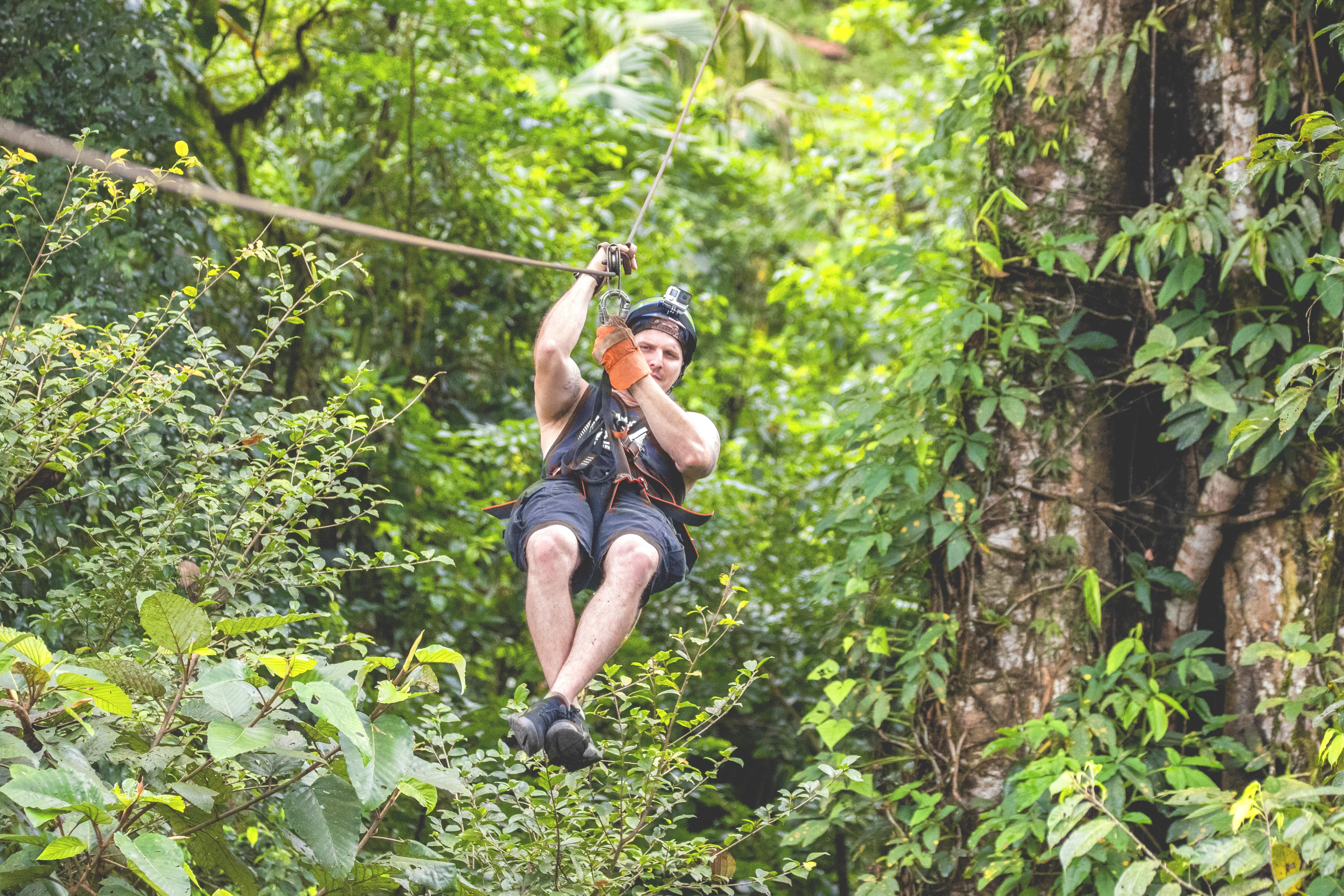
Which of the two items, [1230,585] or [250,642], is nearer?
[250,642]

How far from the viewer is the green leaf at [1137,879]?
3.42 metres

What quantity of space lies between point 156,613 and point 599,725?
4.25 m

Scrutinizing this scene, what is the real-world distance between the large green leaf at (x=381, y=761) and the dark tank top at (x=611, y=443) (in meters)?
1.25

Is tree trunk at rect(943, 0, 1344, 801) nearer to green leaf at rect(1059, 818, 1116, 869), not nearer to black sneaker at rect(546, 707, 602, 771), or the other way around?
green leaf at rect(1059, 818, 1116, 869)

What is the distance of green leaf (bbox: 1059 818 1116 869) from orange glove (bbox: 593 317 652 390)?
1927 mm

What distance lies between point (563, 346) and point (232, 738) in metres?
1.48

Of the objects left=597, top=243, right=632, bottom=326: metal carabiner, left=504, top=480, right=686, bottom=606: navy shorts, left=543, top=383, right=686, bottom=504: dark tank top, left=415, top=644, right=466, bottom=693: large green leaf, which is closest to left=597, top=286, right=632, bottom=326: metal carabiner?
left=597, top=243, right=632, bottom=326: metal carabiner

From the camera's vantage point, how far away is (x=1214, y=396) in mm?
3922

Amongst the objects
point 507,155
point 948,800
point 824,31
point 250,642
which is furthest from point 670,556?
point 824,31

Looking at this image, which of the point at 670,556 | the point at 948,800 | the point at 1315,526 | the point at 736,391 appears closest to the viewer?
the point at 670,556

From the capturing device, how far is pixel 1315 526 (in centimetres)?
396

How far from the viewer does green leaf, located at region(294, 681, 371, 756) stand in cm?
190

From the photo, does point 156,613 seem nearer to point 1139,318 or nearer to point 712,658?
point 1139,318

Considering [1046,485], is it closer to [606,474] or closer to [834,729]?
[834,729]
